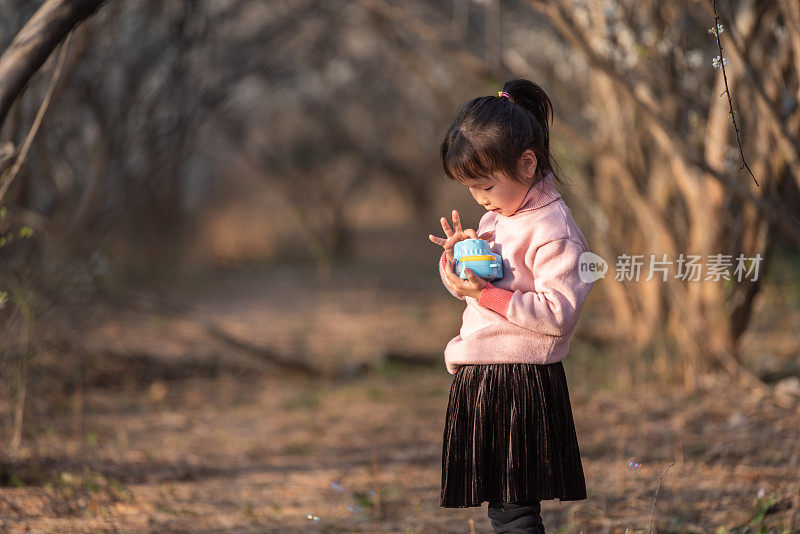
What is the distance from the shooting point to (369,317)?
8.64m

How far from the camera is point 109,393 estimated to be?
19.5ft

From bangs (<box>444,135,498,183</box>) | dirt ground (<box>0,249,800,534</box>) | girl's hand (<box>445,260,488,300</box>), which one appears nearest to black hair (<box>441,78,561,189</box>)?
bangs (<box>444,135,498,183</box>)

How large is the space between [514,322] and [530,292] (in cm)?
8

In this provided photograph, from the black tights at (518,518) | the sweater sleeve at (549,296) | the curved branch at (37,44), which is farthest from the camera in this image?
the curved branch at (37,44)

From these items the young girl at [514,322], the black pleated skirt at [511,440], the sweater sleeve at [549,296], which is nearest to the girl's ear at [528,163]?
the young girl at [514,322]

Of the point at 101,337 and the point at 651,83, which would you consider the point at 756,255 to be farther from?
the point at 101,337

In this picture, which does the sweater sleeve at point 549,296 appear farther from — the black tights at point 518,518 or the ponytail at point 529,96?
the black tights at point 518,518

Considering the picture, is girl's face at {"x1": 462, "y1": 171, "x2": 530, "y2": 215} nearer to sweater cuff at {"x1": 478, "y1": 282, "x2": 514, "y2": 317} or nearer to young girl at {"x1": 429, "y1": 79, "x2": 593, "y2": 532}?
young girl at {"x1": 429, "y1": 79, "x2": 593, "y2": 532}

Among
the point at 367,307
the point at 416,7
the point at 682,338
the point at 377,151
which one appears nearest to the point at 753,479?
the point at 682,338

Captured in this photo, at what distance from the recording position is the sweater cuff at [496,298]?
2.08 metres

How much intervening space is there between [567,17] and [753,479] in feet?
6.88

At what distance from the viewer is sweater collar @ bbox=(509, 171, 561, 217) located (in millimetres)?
2150

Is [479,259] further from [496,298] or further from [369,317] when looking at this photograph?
[369,317]

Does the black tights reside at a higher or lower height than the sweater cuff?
lower
